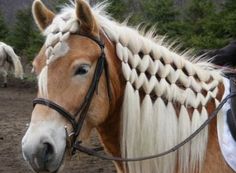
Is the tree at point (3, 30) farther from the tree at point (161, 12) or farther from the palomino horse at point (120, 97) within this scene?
the palomino horse at point (120, 97)

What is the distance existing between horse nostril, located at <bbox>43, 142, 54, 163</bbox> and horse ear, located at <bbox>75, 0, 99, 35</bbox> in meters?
0.63

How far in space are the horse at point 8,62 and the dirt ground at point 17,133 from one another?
38cm

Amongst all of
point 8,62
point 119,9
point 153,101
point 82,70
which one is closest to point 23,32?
point 8,62

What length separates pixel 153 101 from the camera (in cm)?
250

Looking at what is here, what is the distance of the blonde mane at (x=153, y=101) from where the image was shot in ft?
7.97

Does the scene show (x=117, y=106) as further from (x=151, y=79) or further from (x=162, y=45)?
(x=162, y=45)

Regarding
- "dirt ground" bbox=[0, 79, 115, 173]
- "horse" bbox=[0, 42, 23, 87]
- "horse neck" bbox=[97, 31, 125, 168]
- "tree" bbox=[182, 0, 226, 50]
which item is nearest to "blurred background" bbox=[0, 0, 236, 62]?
"tree" bbox=[182, 0, 226, 50]

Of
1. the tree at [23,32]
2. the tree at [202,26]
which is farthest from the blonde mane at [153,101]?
the tree at [23,32]

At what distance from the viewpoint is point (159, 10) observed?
13.4 m

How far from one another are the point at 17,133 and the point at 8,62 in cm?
827

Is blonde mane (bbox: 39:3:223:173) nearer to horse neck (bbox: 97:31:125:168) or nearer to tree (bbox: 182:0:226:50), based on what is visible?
horse neck (bbox: 97:31:125:168)

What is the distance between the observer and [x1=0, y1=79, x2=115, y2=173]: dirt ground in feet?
20.7

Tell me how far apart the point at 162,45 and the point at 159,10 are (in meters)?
10.9

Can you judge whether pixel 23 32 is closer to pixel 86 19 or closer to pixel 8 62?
pixel 8 62
